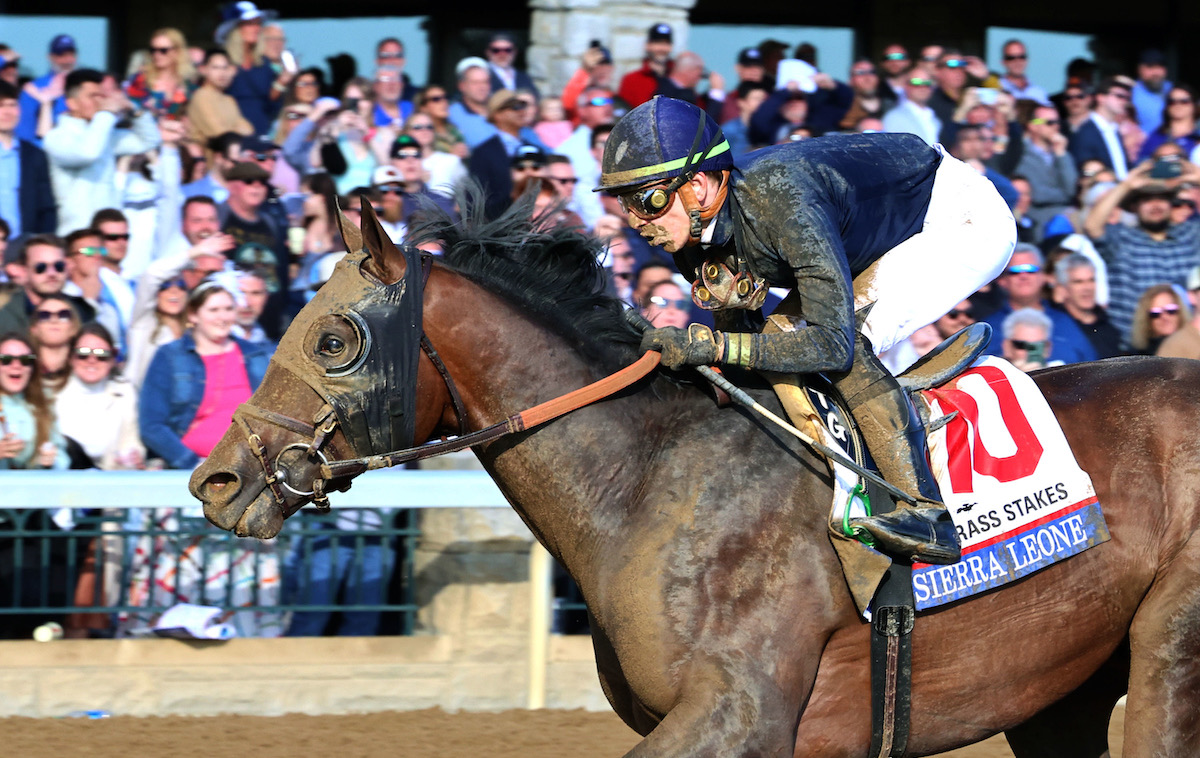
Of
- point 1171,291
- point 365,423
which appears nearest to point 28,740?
point 365,423

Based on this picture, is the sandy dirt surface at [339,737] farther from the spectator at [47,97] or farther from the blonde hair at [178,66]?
the blonde hair at [178,66]

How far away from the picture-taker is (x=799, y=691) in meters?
3.37

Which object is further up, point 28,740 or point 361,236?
point 361,236

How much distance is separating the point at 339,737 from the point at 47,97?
443 centimetres

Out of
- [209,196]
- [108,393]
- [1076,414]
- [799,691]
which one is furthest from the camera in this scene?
[209,196]

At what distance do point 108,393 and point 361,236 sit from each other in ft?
9.70

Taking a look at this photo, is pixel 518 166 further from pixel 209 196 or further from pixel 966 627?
pixel 966 627

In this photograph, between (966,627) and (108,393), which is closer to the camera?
(966,627)

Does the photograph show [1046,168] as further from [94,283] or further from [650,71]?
[94,283]

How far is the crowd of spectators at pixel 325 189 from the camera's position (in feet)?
19.8

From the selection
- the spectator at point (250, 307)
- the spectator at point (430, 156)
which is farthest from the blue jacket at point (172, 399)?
the spectator at point (430, 156)

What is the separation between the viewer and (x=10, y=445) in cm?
580

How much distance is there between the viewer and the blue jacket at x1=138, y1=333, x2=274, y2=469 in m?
5.99

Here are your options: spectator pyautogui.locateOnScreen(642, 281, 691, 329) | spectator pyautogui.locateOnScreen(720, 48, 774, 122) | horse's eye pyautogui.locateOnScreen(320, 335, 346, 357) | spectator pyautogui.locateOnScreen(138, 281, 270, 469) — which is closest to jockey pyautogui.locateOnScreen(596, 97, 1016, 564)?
horse's eye pyautogui.locateOnScreen(320, 335, 346, 357)
